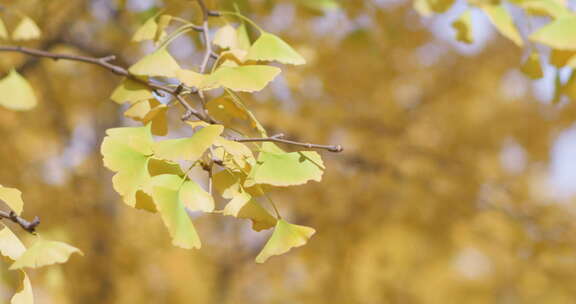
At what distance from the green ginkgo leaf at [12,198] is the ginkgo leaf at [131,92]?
24 cm

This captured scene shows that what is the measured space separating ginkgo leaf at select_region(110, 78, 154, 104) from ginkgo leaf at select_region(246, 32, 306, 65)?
0.64 ft

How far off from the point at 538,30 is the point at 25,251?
733mm

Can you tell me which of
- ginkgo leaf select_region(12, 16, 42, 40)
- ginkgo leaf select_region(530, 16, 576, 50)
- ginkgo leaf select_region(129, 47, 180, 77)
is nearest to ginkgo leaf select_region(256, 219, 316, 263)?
ginkgo leaf select_region(129, 47, 180, 77)

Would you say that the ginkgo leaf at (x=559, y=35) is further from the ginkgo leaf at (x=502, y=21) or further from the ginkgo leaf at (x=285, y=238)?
the ginkgo leaf at (x=285, y=238)

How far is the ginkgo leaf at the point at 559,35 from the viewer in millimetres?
728

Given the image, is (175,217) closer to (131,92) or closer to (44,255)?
(44,255)

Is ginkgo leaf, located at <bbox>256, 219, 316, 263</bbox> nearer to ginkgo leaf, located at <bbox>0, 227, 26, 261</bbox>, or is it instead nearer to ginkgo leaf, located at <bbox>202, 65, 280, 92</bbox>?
ginkgo leaf, located at <bbox>202, 65, 280, 92</bbox>

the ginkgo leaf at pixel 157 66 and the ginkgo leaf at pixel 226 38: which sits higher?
the ginkgo leaf at pixel 157 66

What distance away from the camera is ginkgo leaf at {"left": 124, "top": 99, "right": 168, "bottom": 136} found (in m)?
0.71

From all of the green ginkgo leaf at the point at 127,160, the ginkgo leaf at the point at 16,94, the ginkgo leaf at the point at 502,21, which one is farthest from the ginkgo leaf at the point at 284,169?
the ginkgo leaf at the point at 16,94

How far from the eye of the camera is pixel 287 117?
8.43 ft

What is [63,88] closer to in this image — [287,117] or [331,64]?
[287,117]

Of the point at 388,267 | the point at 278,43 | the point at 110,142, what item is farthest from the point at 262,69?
the point at 388,267

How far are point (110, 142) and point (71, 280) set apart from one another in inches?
88.2
